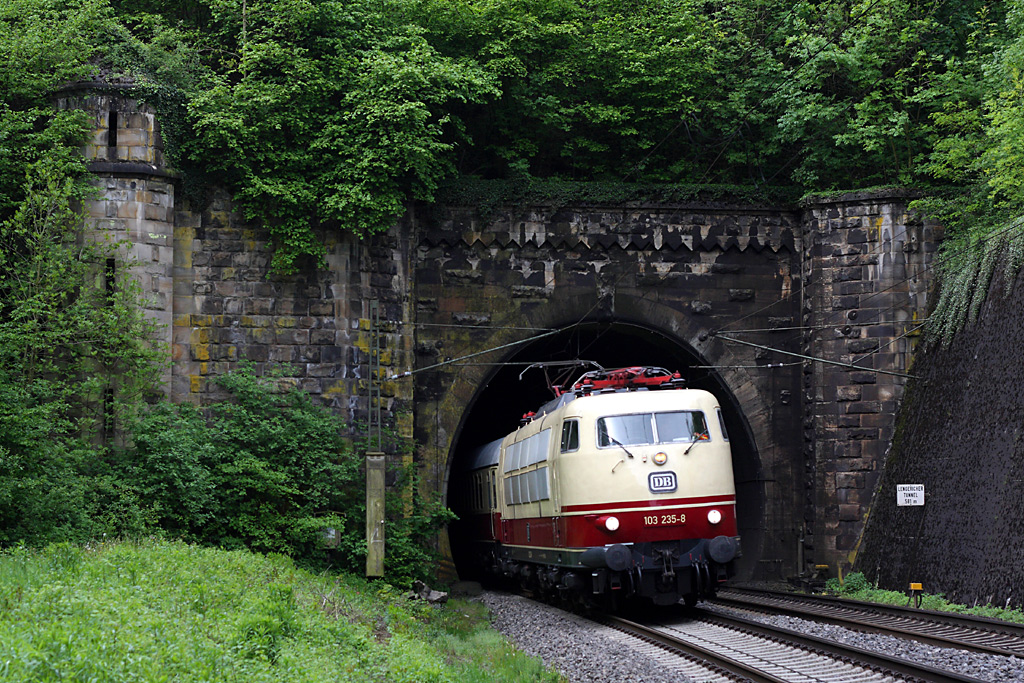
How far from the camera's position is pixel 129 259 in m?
17.5

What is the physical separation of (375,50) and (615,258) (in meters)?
6.43

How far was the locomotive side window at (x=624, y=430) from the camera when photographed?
48.9 feet

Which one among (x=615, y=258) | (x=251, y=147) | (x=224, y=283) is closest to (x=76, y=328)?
(x=224, y=283)

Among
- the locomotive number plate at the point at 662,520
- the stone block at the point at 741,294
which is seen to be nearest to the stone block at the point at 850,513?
the stone block at the point at 741,294

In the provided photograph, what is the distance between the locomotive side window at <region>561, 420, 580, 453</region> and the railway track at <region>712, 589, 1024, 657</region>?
3910 mm

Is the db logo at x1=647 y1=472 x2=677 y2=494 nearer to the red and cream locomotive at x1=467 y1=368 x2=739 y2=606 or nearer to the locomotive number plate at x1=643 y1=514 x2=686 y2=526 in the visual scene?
the red and cream locomotive at x1=467 y1=368 x2=739 y2=606

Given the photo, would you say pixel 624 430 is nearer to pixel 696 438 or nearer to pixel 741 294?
pixel 696 438

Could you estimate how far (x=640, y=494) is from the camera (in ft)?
47.9

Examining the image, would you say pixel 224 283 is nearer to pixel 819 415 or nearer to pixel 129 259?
pixel 129 259

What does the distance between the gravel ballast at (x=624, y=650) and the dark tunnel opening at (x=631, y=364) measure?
516 cm

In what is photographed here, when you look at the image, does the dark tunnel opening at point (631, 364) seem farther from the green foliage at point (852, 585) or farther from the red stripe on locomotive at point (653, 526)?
the red stripe on locomotive at point (653, 526)

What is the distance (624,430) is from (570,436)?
0.89m

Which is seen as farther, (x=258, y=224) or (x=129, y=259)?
(x=258, y=224)

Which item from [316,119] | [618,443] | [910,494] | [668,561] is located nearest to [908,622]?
[668,561]
